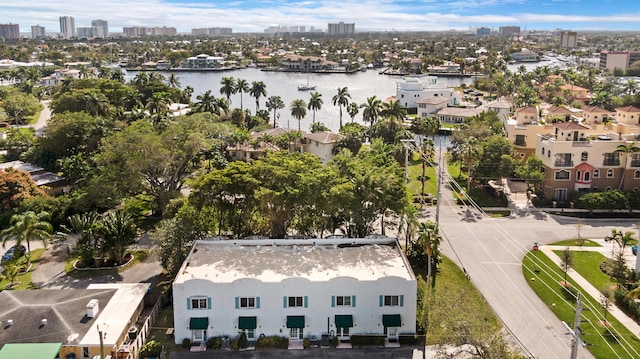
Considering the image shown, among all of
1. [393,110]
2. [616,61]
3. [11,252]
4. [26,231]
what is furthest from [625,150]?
[616,61]

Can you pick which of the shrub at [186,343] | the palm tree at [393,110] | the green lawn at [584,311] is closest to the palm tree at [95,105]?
the palm tree at [393,110]

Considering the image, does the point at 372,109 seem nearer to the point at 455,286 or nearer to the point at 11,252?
the point at 455,286

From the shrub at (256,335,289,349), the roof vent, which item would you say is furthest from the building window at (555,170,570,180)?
the roof vent

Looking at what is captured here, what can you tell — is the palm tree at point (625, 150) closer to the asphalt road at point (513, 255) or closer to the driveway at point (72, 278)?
the asphalt road at point (513, 255)

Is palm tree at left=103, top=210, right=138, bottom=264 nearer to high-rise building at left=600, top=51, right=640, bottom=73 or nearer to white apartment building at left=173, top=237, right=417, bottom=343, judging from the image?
white apartment building at left=173, top=237, right=417, bottom=343

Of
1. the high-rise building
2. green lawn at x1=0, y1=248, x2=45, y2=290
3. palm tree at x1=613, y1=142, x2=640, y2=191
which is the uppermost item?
the high-rise building
